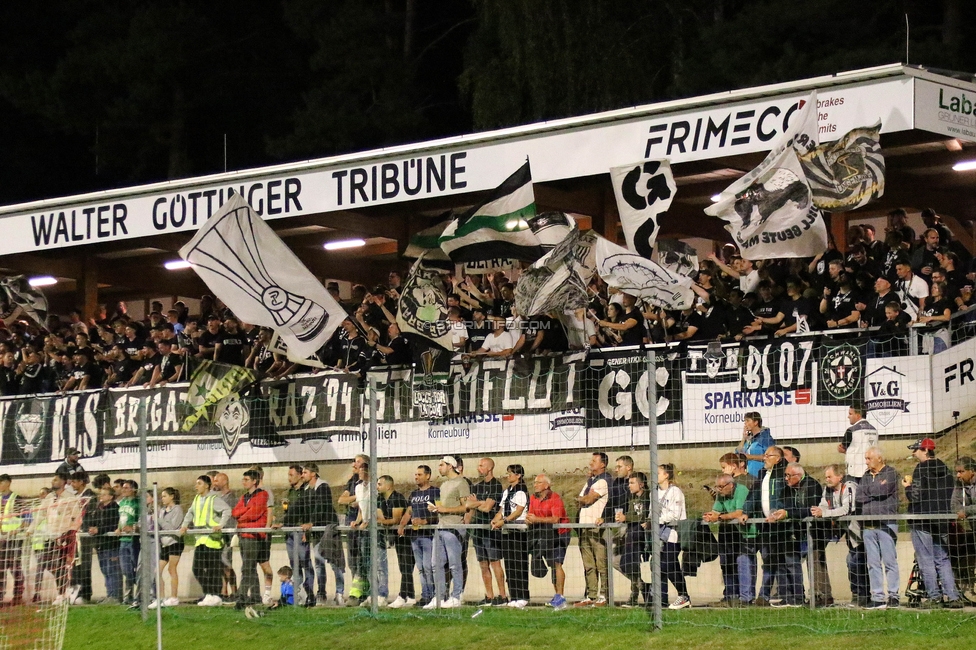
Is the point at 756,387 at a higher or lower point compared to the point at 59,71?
lower

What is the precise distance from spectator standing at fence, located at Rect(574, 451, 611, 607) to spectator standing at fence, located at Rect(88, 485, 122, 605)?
20.4 feet

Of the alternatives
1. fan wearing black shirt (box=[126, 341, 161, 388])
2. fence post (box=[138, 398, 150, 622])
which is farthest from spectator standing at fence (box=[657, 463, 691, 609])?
fan wearing black shirt (box=[126, 341, 161, 388])

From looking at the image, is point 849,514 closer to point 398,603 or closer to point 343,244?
point 398,603

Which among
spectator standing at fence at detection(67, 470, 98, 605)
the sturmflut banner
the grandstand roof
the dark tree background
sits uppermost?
the dark tree background

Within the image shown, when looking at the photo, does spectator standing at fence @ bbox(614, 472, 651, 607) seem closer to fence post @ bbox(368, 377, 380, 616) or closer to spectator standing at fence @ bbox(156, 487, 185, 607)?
fence post @ bbox(368, 377, 380, 616)

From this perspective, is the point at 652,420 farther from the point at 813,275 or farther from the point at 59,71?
the point at 59,71

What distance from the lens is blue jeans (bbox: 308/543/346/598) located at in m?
16.4

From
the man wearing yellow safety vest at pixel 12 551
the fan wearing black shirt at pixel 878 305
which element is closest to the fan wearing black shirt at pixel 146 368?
the man wearing yellow safety vest at pixel 12 551

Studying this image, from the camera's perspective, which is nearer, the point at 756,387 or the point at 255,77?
the point at 756,387

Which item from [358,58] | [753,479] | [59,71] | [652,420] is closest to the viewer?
[652,420]

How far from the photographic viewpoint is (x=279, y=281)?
17484 millimetres

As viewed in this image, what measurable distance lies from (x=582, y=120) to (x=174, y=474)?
708 cm

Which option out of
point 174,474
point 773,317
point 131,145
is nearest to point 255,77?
point 131,145

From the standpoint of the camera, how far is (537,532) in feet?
50.2
